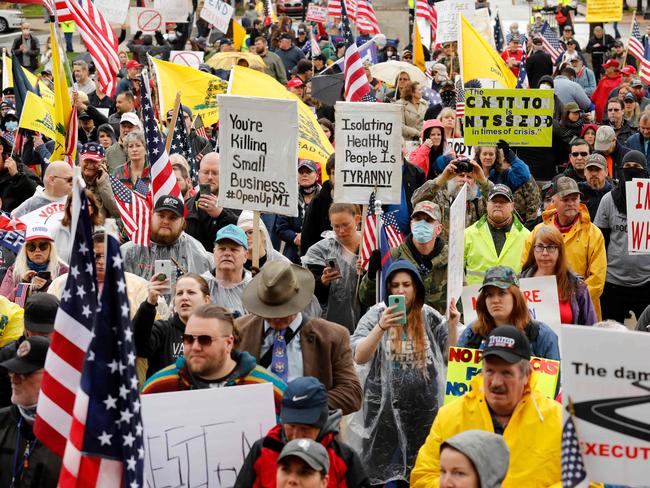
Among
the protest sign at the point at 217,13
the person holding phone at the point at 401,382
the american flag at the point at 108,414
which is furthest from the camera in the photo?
the protest sign at the point at 217,13

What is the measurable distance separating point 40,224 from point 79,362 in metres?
3.94

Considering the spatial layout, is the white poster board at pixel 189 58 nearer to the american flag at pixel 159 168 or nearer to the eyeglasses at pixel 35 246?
the american flag at pixel 159 168

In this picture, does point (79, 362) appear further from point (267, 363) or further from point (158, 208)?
point (158, 208)

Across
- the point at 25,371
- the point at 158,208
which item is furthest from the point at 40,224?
the point at 25,371

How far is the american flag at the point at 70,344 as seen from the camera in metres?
5.96

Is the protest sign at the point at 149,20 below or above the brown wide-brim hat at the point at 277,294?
above

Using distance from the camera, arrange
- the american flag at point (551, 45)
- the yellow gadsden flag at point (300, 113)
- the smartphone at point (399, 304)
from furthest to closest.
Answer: the american flag at point (551, 45) < the yellow gadsden flag at point (300, 113) < the smartphone at point (399, 304)

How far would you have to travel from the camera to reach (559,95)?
62.5 feet

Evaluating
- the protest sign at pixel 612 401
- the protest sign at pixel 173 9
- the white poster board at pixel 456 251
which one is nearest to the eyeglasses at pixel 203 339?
the protest sign at pixel 612 401

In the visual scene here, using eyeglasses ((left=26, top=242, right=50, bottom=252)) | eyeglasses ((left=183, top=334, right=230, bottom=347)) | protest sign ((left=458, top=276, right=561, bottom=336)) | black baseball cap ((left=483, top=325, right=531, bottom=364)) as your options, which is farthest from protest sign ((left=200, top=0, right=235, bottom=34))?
black baseball cap ((left=483, top=325, right=531, bottom=364))

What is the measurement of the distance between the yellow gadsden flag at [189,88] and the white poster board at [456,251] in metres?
6.19

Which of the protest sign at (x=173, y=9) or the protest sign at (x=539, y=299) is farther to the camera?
the protest sign at (x=173, y=9)

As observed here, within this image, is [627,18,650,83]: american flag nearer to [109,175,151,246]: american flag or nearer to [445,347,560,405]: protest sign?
[109,175,151,246]: american flag

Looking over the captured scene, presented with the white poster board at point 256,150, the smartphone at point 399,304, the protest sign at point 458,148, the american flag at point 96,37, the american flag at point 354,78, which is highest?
the american flag at point 96,37
